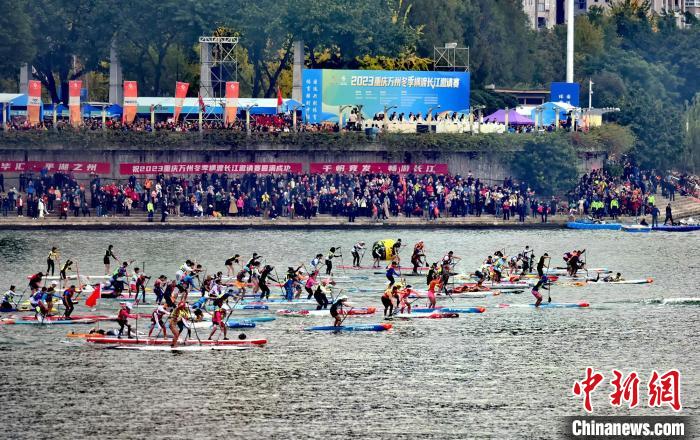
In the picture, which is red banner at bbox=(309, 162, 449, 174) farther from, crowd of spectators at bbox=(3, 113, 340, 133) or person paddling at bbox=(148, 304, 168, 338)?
person paddling at bbox=(148, 304, 168, 338)

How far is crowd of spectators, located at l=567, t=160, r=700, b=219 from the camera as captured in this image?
140 m

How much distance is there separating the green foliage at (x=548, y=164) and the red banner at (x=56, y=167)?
36.1m

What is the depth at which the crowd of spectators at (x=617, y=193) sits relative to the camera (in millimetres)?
139750

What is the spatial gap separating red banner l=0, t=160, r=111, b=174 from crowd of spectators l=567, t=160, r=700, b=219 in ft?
130

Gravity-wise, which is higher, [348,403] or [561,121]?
[561,121]

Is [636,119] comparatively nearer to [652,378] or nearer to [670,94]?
[670,94]

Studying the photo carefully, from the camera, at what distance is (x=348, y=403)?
67750mm

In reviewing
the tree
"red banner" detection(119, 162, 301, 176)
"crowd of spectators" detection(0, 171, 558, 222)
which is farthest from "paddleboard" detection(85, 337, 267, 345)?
the tree


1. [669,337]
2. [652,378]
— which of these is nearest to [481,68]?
[669,337]

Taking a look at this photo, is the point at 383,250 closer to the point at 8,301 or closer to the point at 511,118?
the point at 8,301

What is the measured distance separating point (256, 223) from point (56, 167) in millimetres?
17520

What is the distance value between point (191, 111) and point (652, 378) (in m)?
75.6

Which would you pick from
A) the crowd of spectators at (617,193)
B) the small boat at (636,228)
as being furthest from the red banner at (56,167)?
the small boat at (636,228)

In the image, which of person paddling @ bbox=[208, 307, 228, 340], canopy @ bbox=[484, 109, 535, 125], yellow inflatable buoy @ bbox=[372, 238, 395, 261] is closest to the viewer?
person paddling @ bbox=[208, 307, 228, 340]
